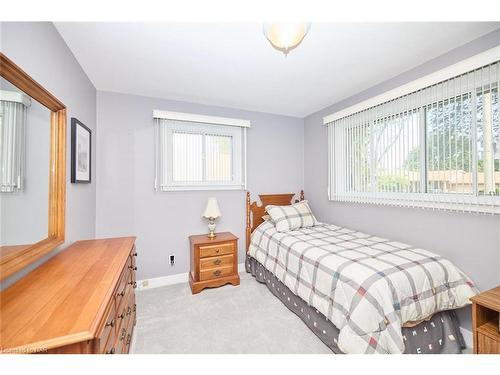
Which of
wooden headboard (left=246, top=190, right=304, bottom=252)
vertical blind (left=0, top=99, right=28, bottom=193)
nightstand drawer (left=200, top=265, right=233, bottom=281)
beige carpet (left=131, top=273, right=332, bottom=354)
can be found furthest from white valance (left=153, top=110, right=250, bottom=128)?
beige carpet (left=131, top=273, right=332, bottom=354)

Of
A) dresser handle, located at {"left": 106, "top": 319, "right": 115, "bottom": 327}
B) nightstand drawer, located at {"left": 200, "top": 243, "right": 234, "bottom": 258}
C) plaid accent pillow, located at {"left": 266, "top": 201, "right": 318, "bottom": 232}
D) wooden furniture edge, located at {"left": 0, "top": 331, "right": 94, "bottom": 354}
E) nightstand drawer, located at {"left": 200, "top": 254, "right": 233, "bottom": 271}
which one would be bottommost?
nightstand drawer, located at {"left": 200, "top": 254, "right": 233, "bottom": 271}

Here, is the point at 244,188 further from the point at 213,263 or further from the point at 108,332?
the point at 108,332

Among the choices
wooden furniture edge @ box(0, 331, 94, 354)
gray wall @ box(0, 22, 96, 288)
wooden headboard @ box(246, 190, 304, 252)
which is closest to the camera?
wooden furniture edge @ box(0, 331, 94, 354)

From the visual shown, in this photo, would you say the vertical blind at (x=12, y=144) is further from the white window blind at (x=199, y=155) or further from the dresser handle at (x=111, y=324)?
the white window blind at (x=199, y=155)

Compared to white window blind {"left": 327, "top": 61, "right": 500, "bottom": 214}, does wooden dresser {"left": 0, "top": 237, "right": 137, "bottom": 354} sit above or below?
below

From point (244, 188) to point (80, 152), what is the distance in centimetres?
201

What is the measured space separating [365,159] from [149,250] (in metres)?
2.99

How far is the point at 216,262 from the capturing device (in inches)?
107

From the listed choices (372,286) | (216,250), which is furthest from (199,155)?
(372,286)

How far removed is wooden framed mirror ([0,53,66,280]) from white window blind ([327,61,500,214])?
298cm

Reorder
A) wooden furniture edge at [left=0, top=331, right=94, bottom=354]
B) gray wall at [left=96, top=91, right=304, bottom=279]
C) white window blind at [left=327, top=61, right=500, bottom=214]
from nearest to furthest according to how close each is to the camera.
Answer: wooden furniture edge at [left=0, top=331, right=94, bottom=354] < white window blind at [left=327, top=61, right=500, bottom=214] < gray wall at [left=96, top=91, right=304, bottom=279]

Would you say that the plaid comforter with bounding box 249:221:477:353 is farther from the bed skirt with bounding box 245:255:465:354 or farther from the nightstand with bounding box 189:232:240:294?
the nightstand with bounding box 189:232:240:294

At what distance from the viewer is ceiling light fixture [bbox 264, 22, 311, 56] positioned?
1238 millimetres
